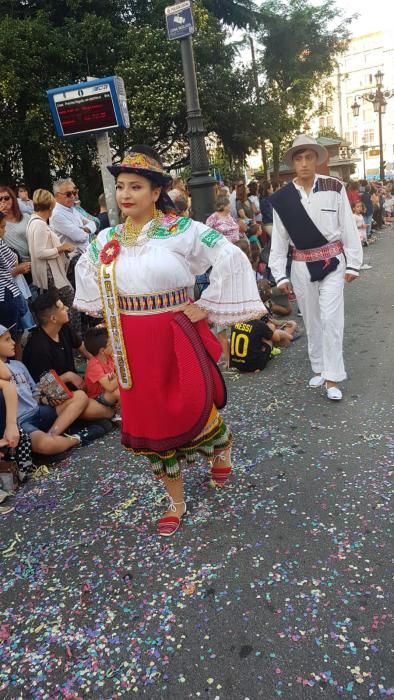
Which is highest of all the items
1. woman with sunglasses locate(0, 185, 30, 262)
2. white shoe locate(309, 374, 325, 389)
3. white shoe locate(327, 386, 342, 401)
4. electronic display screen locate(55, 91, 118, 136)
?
electronic display screen locate(55, 91, 118, 136)

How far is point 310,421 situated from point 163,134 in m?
16.7

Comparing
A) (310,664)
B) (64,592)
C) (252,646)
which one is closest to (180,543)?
(64,592)

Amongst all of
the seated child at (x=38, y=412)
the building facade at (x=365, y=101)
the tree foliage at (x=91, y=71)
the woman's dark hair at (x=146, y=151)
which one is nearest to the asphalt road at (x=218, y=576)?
the seated child at (x=38, y=412)

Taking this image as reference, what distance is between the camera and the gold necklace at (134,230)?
2.68m

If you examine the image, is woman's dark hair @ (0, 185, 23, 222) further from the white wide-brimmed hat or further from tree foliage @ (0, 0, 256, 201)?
tree foliage @ (0, 0, 256, 201)

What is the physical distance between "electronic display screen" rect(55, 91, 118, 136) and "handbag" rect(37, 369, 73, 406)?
4.63 metres

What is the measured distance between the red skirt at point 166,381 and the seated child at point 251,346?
2.67 meters

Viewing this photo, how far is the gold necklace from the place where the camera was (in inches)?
105

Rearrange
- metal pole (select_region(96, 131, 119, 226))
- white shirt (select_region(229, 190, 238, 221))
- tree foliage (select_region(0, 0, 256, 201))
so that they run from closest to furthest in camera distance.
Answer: metal pole (select_region(96, 131, 119, 226)) → white shirt (select_region(229, 190, 238, 221)) → tree foliage (select_region(0, 0, 256, 201))

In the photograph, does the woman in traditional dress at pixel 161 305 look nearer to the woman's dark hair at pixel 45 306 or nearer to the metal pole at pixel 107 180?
the woman's dark hair at pixel 45 306

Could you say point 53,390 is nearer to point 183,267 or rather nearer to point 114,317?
point 114,317

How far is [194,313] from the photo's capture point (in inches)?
108

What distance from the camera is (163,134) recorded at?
18.7 meters

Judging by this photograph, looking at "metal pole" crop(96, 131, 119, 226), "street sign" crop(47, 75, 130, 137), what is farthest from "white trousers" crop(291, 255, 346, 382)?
"street sign" crop(47, 75, 130, 137)
